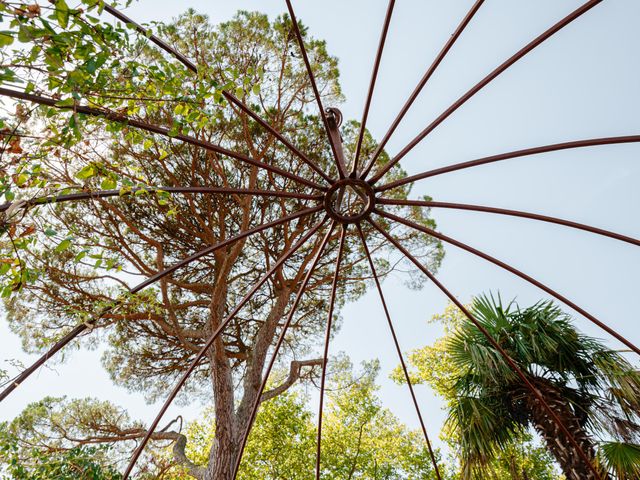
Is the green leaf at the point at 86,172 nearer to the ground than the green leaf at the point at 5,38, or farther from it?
farther from it

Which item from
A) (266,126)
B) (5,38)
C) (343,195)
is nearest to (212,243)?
(343,195)

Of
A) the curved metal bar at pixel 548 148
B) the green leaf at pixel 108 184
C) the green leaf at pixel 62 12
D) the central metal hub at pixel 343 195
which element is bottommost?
the green leaf at pixel 62 12

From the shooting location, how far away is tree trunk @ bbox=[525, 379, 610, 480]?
4414mm

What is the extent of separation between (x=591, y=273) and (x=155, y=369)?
24.0 feet

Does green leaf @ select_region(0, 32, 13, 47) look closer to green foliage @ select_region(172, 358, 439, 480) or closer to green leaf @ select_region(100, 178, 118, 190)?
green leaf @ select_region(100, 178, 118, 190)

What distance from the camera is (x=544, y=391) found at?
4.95 m

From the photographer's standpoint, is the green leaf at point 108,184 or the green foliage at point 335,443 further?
the green foliage at point 335,443

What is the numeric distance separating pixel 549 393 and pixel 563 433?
1.42 feet

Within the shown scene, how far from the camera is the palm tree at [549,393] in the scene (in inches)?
178

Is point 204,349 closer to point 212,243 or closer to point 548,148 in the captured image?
point 548,148

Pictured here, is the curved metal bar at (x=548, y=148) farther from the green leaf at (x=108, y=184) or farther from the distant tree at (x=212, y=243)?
the distant tree at (x=212, y=243)

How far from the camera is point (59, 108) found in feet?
6.37

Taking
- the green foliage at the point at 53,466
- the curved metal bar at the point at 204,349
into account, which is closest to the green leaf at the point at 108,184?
the curved metal bar at the point at 204,349

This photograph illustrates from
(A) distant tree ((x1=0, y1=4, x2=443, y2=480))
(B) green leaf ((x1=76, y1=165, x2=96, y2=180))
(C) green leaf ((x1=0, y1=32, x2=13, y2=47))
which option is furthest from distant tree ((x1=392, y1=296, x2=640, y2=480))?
(C) green leaf ((x1=0, y1=32, x2=13, y2=47))
